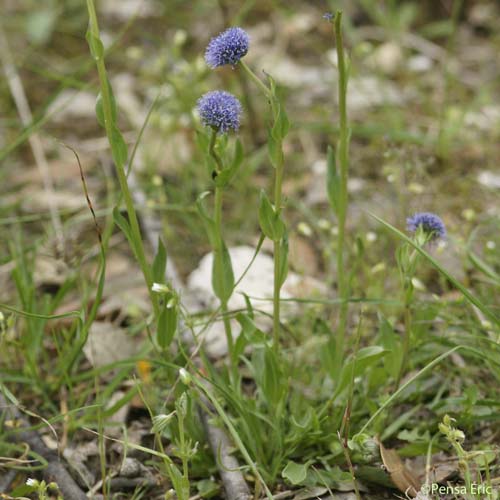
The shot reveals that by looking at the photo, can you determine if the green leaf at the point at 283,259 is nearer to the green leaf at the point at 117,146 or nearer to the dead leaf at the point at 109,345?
the green leaf at the point at 117,146

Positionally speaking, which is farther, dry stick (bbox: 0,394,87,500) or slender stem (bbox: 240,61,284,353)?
dry stick (bbox: 0,394,87,500)

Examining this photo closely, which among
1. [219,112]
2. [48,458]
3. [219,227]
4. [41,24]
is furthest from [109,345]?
[41,24]

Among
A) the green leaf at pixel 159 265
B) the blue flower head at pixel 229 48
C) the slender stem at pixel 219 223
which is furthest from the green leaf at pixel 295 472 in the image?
the blue flower head at pixel 229 48

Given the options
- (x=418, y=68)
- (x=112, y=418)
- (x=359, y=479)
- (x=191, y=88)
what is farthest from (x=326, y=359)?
(x=418, y=68)

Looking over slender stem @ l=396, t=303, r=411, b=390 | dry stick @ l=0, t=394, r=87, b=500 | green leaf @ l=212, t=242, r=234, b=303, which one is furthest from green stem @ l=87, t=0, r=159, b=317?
slender stem @ l=396, t=303, r=411, b=390

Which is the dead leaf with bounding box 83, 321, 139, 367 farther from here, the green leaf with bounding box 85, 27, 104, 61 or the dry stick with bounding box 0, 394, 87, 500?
the green leaf with bounding box 85, 27, 104, 61

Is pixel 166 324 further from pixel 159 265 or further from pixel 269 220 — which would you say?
pixel 269 220
